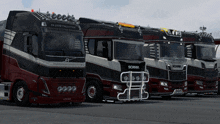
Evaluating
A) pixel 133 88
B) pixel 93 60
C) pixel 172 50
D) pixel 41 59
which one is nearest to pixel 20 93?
pixel 41 59

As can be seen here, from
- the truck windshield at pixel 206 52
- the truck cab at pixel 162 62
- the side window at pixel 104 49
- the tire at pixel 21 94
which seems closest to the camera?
the tire at pixel 21 94

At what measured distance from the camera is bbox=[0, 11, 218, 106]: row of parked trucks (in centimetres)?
1486

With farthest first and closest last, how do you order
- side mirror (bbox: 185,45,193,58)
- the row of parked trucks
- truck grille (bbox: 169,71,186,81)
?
side mirror (bbox: 185,45,193,58) < truck grille (bbox: 169,71,186,81) < the row of parked trucks

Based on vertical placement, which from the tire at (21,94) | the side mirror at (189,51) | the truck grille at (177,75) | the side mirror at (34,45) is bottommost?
the tire at (21,94)

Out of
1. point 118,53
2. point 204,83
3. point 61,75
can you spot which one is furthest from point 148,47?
point 61,75

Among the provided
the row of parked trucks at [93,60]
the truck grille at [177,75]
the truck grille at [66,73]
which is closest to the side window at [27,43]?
Answer: the row of parked trucks at [93,60]

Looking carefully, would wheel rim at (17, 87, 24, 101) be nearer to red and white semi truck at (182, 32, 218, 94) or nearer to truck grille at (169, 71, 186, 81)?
truck grille at (169, 71, 186, 81)

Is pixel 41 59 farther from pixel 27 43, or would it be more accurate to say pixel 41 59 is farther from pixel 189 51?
pixel 189 51

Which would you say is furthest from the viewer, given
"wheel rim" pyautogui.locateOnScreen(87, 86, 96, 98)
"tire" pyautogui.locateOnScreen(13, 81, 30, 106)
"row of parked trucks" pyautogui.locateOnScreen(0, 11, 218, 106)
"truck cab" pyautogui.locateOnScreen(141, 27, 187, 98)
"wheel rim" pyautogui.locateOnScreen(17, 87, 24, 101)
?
"truck cab" pyautogui.locateOnScreen(141, 27, 187, 98)

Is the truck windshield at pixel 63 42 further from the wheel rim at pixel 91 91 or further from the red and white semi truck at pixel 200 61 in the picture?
the red and white semi truck at pixel 200 61

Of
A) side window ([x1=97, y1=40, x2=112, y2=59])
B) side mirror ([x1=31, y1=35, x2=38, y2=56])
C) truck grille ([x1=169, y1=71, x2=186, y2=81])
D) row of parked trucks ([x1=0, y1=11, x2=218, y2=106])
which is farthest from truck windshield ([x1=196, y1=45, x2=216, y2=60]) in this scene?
side mirror ([x1=31, y1=35, x2=38, y2=56])

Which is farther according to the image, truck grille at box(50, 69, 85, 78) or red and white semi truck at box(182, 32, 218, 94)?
red and white semi truck at box(182, 32, 218, 94)

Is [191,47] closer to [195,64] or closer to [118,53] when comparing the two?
[195,64]

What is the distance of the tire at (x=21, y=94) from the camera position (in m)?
15.1
